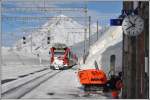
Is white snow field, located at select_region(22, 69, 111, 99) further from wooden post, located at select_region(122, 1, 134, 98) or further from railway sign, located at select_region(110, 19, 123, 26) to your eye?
railway sign, located at select_region(110, 19, 123, 26)

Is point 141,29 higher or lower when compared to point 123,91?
higher

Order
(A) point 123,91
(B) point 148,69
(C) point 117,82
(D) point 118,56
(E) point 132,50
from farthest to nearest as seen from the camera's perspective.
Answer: (D) point 118,56, (C) point 117,82, (A) point 123,91, (E) point 132,50, (B) point 148,69

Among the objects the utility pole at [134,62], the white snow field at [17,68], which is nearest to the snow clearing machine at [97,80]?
the utility pole at [134,62]

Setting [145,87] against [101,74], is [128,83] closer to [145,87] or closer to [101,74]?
[145,87]

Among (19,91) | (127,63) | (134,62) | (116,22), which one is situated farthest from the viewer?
(19,91)

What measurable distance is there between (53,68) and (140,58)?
48734mm

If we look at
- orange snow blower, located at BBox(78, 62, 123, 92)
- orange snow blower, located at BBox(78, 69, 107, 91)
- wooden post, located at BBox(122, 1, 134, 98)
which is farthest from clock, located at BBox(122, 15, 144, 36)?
orange snow blower, located at BBox(78, 69, 107, 91)

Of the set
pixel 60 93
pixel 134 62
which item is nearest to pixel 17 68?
pixel 60 93

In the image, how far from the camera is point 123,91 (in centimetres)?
2183

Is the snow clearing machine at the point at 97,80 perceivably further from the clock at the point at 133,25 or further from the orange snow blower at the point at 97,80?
the clock at the point at 133,25

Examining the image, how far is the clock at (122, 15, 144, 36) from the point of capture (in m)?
16.7

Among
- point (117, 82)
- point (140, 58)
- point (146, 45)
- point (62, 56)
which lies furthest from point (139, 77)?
point (62, 56)

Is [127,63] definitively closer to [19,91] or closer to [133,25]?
[133,25]

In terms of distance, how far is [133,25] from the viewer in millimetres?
16875
